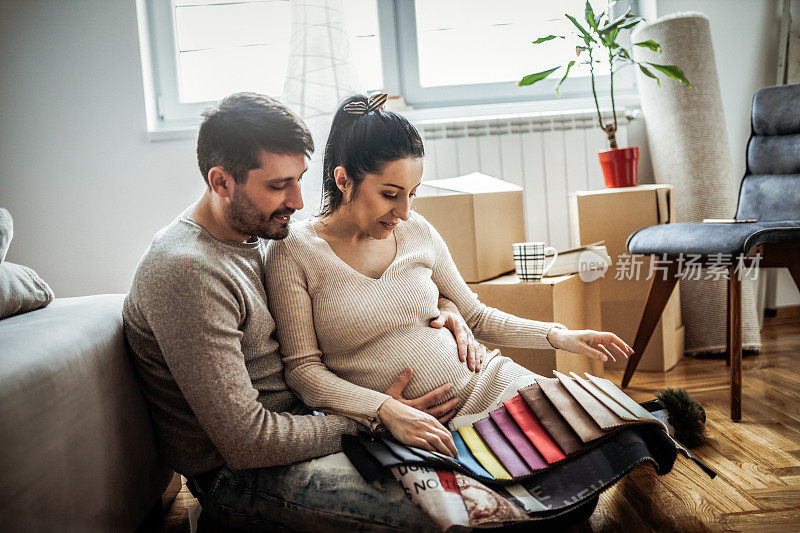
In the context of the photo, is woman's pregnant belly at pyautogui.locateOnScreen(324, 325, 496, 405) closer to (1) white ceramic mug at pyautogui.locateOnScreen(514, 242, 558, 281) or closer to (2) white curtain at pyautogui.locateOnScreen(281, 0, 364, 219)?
(1) white ceramic mug at pyautogui.locateOnScreen(514, 242, 558, 281)

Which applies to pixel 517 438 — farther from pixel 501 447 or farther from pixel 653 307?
pixel 653 307

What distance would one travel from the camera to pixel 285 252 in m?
1.14

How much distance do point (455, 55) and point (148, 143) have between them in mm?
1389

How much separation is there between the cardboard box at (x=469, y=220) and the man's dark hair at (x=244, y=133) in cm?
85

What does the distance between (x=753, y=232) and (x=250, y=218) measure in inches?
52.5

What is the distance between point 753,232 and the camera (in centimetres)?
158

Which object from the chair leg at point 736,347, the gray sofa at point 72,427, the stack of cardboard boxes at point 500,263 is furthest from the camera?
the stack of cardboard boxes at point 500,263

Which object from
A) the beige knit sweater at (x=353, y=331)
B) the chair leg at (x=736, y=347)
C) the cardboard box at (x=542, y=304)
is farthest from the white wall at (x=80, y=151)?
the chair leg at (x=736, y=347)

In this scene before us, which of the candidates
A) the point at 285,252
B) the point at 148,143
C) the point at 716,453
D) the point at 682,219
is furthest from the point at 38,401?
the point at 682,219

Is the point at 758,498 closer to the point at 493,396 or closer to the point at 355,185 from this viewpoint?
the point at 493,396

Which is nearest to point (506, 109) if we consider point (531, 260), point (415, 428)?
point (531, 260)

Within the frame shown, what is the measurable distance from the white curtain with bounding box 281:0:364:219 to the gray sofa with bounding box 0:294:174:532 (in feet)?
3.68

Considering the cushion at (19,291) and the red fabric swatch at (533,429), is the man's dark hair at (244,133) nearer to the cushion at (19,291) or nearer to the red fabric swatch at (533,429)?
the cushion at (19,291)

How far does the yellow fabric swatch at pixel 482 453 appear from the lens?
95 centimetres
